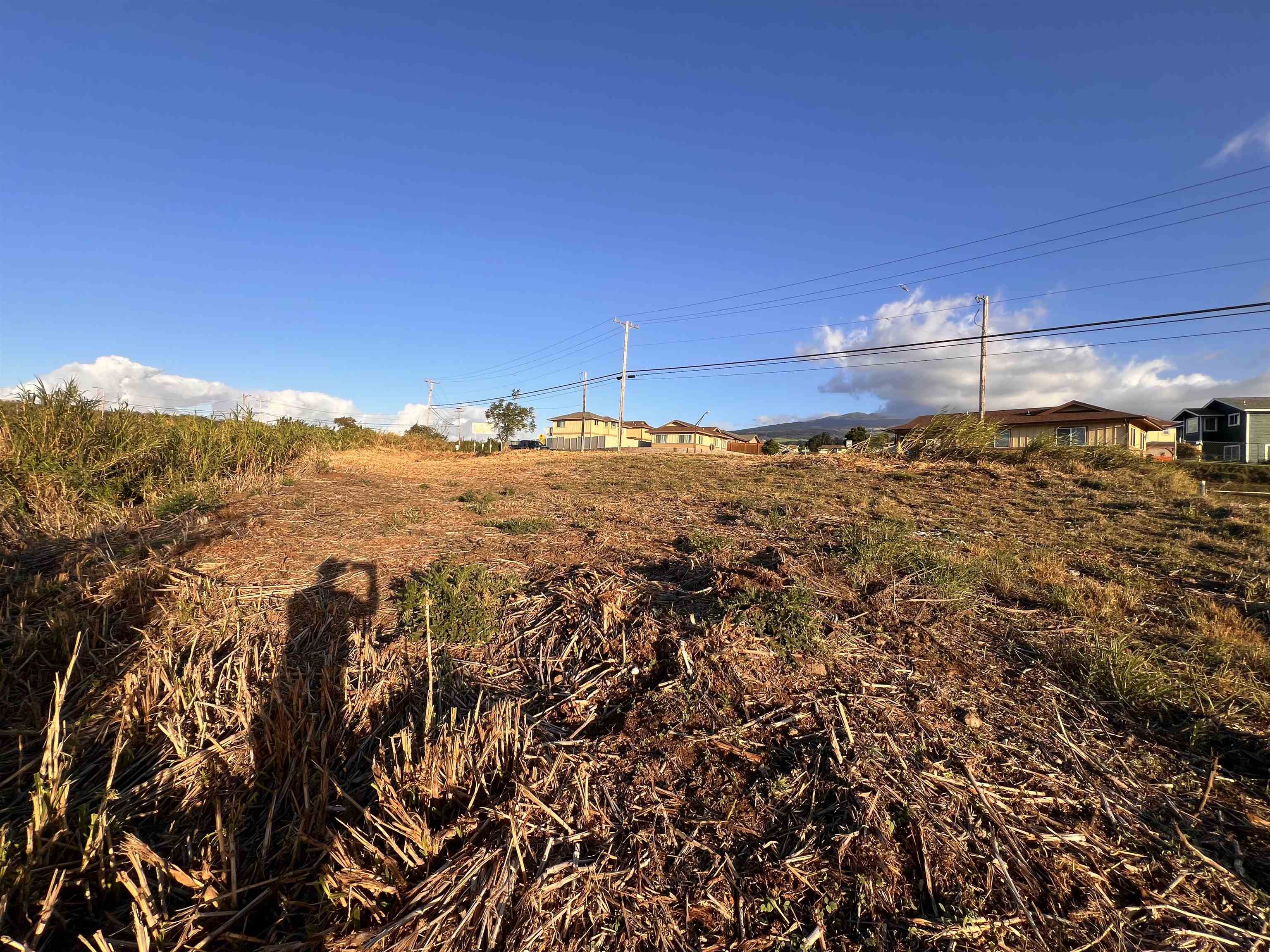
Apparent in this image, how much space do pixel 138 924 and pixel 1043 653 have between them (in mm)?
4200

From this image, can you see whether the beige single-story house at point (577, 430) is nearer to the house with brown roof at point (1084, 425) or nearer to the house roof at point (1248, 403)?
the house with brown roof at point (1084, 425)

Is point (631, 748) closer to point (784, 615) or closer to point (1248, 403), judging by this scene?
point (784, 615)

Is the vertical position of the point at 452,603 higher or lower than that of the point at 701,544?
lower

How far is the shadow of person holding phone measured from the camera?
2.08 metres

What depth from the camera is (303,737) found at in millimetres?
2605

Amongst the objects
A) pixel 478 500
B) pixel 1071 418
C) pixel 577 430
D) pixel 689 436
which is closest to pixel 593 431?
pixel 577 430

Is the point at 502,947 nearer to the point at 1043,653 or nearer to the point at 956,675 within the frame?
the point at 956,675

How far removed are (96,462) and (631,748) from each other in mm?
7797

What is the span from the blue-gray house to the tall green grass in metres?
53.4

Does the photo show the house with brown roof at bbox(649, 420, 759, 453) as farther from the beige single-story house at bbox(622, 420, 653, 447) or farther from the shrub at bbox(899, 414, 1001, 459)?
the shrub at bbox(899, 414, 1001, 459)

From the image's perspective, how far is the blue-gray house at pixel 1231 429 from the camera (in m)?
37.1

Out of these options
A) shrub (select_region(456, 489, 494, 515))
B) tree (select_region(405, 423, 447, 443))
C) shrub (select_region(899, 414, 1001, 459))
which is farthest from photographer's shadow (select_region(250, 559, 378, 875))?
tree (select_region(405, 423, 447, 443))

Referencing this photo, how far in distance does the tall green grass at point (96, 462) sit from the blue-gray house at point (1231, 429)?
53.4 meters

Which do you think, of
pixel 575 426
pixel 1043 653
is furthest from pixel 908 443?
pixel 575 426
